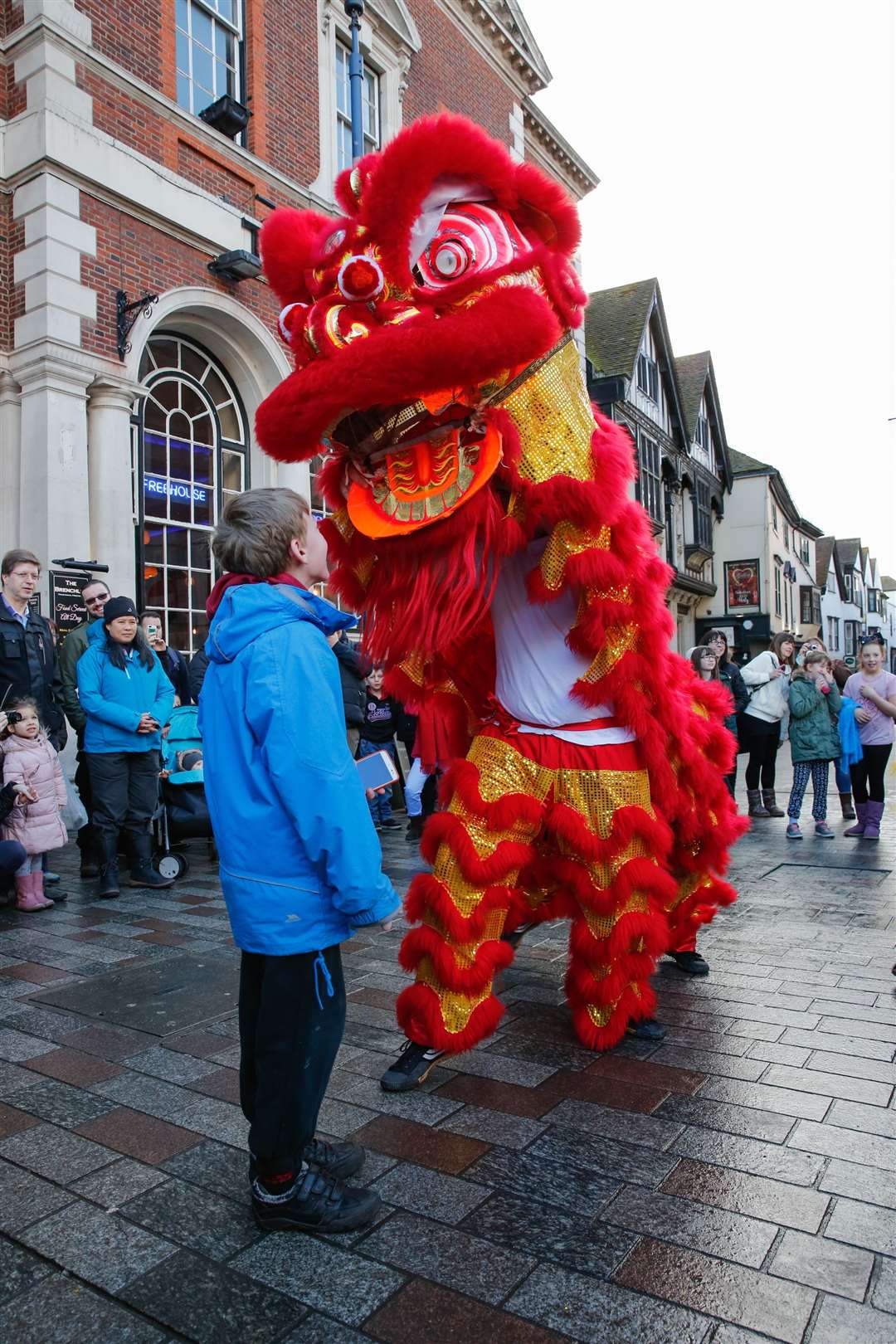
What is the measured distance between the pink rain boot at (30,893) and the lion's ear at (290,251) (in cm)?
387

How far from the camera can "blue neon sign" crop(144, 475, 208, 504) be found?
33.5 ft

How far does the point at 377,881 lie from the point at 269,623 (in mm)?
618

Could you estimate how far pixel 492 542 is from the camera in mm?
2850

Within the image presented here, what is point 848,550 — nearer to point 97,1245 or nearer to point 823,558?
point 823,558

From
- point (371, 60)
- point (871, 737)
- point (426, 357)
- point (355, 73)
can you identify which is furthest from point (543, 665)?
point (371, 60)

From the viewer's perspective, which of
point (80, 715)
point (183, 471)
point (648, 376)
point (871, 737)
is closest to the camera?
point (80, 715)

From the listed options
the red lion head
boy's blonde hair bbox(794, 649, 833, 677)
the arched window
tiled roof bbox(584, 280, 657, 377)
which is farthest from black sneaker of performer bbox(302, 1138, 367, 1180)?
tiled roof bbox(584, 280, 657, 377)

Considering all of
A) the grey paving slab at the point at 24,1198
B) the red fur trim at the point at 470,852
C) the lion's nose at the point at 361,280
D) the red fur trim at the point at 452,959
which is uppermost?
the lion's nose at the point at 361,280

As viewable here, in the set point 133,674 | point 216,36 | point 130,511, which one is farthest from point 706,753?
point 216,36

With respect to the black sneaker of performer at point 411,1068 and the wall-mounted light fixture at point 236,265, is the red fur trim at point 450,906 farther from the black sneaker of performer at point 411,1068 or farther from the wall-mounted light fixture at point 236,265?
the wall-mounted light fixture at point 236,265

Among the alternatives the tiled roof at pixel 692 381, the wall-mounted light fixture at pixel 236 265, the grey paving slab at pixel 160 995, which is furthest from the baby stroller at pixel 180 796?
the tiled roof at pixel 692 381

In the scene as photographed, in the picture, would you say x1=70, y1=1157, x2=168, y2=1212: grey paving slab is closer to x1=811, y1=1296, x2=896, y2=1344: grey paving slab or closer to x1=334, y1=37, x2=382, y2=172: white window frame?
x1=811, y1=1296, x2=896, y2=1344: grey paving slab

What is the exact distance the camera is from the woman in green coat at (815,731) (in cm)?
852

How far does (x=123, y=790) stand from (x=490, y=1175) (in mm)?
4382
